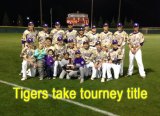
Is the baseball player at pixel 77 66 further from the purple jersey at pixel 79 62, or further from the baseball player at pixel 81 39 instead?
the baseball player at pixel 81 39

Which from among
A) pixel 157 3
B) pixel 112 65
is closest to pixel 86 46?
pixel 112 65

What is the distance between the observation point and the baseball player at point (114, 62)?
1247cm

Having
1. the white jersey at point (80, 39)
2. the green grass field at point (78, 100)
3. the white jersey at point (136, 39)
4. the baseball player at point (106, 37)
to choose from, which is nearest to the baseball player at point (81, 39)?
the white jersey at point (80, 39)

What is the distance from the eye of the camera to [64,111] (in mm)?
8406

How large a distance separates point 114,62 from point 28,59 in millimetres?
3548

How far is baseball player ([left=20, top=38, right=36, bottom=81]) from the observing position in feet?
41.4

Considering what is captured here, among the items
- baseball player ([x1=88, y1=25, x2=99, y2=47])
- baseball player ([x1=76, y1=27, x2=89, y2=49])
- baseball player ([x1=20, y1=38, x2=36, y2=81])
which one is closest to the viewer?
baseball player ([x1=20, y1=38, x2=36, y2=81])

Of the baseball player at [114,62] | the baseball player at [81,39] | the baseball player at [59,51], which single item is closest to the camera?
the baseball player at [114,62]

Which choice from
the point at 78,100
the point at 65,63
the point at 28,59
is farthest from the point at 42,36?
the point at 78,100

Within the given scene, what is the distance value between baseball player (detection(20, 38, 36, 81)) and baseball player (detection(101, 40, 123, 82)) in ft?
9.74

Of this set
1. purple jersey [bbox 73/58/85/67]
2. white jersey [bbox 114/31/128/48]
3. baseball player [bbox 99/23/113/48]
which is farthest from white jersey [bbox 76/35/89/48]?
purple jersey [bbox 73/58/85/67]

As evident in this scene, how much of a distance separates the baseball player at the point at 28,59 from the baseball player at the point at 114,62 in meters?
2.97

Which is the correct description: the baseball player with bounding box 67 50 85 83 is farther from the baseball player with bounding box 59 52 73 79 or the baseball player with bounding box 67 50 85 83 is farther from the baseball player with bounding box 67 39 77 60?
the baseball player with bounding box 67 39 77 60

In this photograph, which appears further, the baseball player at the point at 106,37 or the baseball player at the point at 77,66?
the baseball player at the point at 106,37
